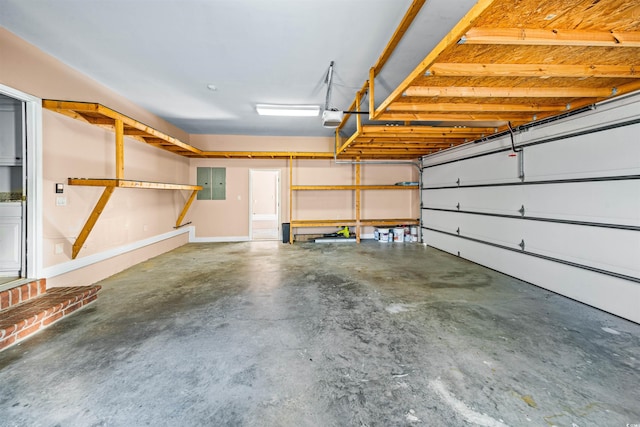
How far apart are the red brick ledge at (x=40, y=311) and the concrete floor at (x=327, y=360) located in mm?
120

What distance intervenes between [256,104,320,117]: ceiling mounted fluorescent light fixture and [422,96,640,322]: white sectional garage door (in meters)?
3.32

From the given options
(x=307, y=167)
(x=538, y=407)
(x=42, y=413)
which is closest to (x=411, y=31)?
(x=538, y=407)

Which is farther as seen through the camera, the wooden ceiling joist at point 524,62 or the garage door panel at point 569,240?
the garage door panel at point 569,240

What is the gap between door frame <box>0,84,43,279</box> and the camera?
2998mm

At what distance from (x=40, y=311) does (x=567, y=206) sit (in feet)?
20.1

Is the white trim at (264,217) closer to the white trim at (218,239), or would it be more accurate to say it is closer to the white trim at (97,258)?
the white trim at (218,239)

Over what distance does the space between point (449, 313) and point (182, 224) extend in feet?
21.4

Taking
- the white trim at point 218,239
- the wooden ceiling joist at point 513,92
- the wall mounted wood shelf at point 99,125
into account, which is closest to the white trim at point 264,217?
the white trim at point 218,239

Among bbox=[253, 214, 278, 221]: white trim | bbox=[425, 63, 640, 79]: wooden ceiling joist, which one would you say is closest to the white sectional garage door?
bbox=[425, 63, 640, 79]: wooden ceiling joist

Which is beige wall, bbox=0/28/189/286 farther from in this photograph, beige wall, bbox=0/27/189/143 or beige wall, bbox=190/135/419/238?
beige wall, bbox=190/135/419/238

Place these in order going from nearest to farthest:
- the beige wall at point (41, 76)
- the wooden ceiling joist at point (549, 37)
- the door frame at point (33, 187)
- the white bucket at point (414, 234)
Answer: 1. the wooden ceiling joist at point (549, 37)
2. the beige wall at point (41, 76)
3. the door frame at point (33, 187)
4. the white bucket at point (414, 234)

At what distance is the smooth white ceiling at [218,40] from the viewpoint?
96.1 inches

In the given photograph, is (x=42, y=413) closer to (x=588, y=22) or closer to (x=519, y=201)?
(x=588, y=22)

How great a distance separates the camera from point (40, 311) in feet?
8.44
